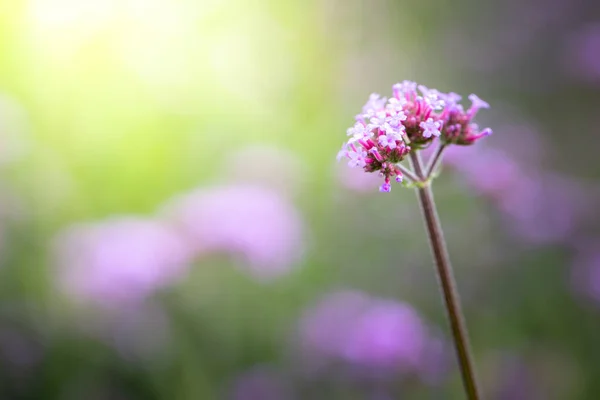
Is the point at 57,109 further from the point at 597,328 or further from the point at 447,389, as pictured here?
the point at 597,328

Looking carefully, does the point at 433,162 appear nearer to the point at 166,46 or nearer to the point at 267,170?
the point at 267,170

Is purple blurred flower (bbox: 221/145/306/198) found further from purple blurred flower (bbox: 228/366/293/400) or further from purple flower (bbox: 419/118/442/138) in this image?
purple flower (bbox: 419/118/442/138)

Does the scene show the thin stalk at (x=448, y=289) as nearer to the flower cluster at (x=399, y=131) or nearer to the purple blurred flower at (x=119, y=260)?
the flower cluster at (x=399, y=131)

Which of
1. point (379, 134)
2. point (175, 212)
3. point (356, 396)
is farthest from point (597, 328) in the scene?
point (379, 134)

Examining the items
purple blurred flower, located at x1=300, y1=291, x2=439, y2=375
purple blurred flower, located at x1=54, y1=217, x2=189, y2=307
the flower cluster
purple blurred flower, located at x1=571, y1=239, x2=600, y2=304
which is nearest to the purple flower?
the flower cluster

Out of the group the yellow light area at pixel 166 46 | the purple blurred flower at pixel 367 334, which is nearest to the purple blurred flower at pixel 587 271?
the purple blurred flower at pixel 367 334

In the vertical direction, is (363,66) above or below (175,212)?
above
